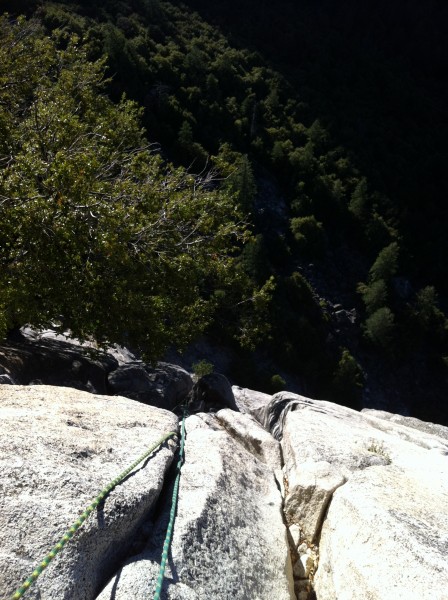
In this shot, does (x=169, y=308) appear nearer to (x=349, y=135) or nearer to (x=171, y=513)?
(x=171, y=513)

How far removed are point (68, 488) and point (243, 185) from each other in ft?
174

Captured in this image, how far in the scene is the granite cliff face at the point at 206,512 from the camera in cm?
424

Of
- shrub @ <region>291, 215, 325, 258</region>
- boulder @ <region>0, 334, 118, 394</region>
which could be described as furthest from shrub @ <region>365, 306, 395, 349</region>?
boulder @ <region>0, 334, 118, 394</region>

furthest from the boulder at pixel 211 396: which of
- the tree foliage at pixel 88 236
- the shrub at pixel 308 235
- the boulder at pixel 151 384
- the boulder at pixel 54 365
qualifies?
the shrub at pixel 308 235

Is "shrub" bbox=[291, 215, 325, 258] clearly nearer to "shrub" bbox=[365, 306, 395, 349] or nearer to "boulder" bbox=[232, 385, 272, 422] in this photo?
"shrub" bbox=[365, 306, 395, 349]

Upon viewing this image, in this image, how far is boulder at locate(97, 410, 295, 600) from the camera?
4.43 m

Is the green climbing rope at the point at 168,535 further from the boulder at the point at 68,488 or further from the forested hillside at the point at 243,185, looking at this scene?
the forested hillside at the point at 243,185

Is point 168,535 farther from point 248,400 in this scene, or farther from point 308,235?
point 308,235

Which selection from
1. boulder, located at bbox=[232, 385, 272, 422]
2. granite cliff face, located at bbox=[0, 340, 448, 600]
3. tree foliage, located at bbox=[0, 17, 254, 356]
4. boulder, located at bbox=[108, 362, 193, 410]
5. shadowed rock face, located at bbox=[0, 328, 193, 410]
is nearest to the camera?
granite cliff face, located at bbox=[0, 340, 448, 600]

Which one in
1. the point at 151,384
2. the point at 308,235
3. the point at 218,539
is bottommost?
the point at 151,384

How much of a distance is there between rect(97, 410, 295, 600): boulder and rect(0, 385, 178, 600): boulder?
311 millimetres

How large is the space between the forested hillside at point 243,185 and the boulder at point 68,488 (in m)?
5.39

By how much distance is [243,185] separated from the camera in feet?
180

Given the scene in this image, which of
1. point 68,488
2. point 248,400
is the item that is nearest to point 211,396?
point 248,400
